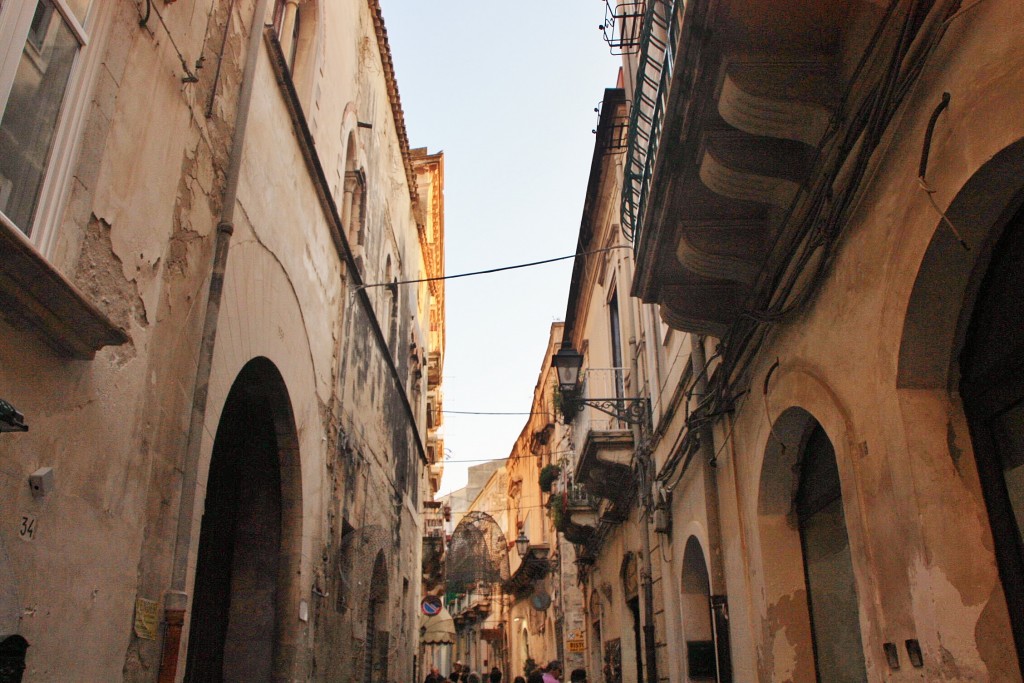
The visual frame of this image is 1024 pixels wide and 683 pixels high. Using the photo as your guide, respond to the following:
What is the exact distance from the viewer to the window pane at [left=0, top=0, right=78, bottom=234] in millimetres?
3418

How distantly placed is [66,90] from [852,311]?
13.1 ft

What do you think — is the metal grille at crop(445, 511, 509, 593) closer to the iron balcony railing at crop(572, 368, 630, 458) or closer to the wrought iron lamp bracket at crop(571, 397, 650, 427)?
the iron balcony railing at crop(572, 368, 630, 458)

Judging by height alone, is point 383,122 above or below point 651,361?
above

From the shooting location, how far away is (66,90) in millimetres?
3830

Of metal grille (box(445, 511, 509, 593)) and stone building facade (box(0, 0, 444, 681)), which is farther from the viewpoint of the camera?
metal grille (box(445, 511, 509, 593))

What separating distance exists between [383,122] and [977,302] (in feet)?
39.2

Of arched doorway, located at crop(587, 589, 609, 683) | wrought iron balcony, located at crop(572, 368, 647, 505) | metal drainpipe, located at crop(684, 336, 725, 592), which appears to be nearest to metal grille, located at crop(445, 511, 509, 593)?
arched doorway, located at crop(587, 589, 609, 683)

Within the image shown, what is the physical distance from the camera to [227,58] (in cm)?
613

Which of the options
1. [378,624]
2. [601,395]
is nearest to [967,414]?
[601,395]

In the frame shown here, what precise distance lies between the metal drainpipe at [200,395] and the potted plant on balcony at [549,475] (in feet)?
58.9

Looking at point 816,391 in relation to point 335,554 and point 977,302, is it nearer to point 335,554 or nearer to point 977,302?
point 977,302

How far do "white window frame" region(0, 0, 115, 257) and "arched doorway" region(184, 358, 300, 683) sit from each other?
362 centimetres

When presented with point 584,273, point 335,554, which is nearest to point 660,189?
point 335,554

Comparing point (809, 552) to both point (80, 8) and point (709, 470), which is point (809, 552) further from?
point (80, 8)
